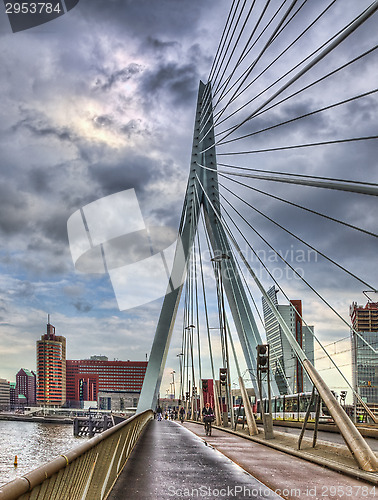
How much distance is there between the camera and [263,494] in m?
7.91

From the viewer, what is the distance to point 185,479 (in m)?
9.35

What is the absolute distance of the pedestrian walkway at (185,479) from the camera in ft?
25.8

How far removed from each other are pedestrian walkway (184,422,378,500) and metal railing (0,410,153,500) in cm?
255

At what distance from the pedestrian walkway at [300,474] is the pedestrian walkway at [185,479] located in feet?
1.11

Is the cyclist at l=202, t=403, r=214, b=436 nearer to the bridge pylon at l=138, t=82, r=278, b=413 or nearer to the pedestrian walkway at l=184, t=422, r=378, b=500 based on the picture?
the bridge pylon at l=138, t=82, r=278, b=413

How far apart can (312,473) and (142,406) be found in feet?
92.5

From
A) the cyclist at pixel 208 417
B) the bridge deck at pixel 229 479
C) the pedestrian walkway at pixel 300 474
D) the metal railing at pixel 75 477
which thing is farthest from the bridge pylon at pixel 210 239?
the metal railing at pixel 75 477

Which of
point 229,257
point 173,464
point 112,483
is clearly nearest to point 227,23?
point 229,257

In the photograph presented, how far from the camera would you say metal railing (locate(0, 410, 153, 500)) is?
318 centimetres

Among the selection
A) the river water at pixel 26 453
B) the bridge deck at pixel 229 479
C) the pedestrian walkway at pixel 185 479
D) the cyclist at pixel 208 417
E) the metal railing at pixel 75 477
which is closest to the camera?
the metal railing at pixel 75 477

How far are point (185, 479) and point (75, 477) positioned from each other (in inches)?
195

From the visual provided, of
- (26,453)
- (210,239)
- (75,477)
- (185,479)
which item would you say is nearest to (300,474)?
(185,479)

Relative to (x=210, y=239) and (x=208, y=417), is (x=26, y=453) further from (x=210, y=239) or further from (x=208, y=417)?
(x=208, y=417)

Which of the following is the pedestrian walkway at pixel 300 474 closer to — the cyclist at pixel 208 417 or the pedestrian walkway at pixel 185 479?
the pedestrian walkway at pixel 185 479
